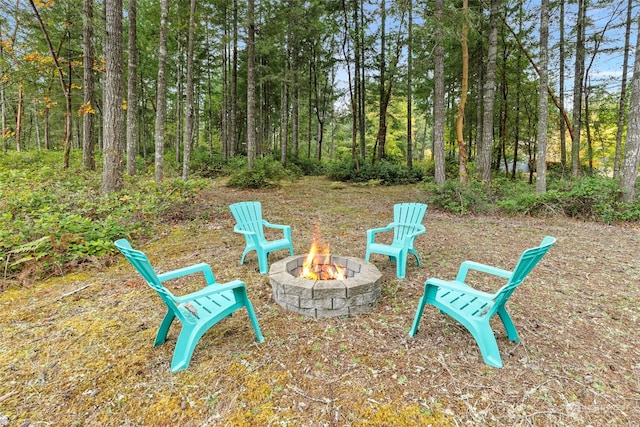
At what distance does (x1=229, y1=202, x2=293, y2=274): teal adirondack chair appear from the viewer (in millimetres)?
3615

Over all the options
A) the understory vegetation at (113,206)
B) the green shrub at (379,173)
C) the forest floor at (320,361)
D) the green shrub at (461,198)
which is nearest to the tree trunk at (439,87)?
the green shrub at (461,198)

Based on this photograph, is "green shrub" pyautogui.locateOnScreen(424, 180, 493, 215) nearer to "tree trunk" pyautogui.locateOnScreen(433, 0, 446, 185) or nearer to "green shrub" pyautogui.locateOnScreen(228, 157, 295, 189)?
"tree trunk" pyautogui.locateOnScreen(433, 0, 446, 185)

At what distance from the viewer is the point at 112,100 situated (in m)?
5.82

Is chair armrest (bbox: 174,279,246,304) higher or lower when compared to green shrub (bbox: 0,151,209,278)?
lower

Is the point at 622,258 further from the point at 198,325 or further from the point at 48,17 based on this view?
the point at 48,17

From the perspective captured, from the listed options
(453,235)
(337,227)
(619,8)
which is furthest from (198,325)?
(619,8)

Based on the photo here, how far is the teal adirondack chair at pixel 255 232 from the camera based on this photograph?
3615mm

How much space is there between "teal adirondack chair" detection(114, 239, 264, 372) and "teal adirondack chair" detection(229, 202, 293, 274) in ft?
4.03

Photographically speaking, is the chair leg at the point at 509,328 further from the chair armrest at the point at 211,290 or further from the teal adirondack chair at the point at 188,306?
the chair armrest at the point at 211,290

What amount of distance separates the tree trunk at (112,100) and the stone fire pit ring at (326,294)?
487 cm

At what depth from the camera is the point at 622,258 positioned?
4.24m

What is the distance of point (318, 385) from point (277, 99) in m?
21.0

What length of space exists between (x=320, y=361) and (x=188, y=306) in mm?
1075

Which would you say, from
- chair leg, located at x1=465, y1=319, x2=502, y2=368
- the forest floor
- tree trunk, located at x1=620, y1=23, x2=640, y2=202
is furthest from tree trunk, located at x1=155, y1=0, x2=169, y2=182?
tree trunk, located at x1=620, y1=23, x2=640, y2=202
